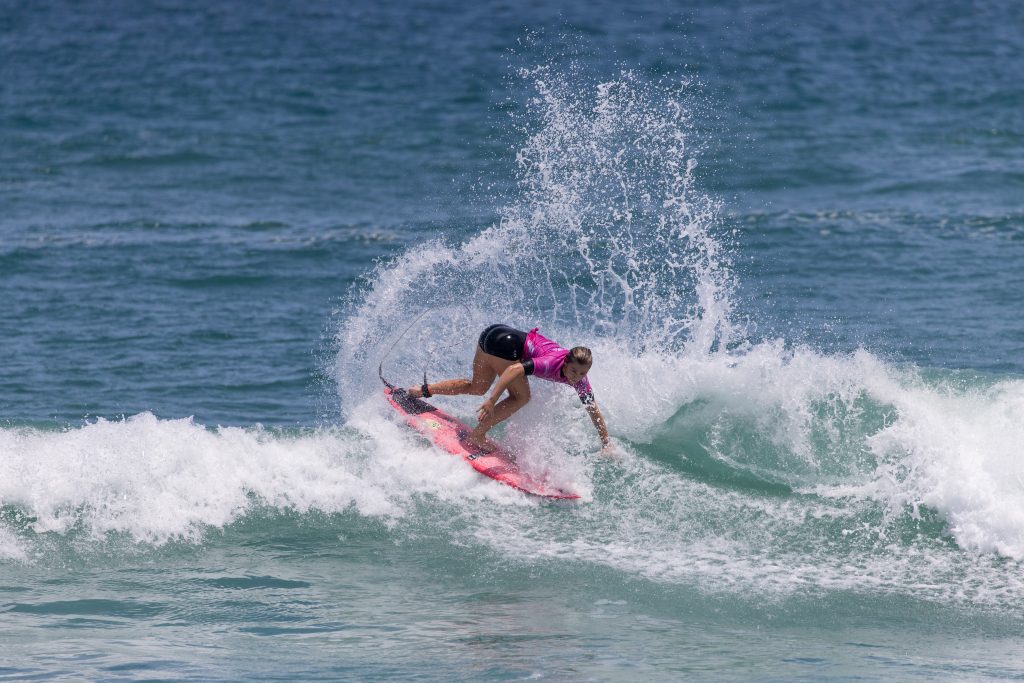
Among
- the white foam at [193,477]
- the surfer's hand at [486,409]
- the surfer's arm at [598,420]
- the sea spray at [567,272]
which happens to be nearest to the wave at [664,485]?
the white foam at [193,477]

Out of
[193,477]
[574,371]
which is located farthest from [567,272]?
[193,477]

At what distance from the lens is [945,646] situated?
30.0 feet

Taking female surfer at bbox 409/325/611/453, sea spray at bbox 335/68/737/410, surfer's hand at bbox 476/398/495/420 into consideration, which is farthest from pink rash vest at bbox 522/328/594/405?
sea spray at bbox 335/68/737/410

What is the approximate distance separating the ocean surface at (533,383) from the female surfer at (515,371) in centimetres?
52

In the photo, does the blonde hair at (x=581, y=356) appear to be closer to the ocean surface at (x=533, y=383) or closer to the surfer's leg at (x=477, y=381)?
the surfer's leg at (x=477, y=381)

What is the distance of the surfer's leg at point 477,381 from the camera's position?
1135 cm

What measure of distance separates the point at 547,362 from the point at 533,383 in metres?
0.83

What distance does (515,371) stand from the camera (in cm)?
1086

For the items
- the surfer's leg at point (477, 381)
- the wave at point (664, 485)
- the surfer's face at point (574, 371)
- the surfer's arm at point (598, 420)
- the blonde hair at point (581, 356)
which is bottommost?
the wave at point (664, 485)

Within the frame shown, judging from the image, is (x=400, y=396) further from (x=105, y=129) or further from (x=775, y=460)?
(x=105, y=129)

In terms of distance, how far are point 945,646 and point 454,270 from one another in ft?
20.8

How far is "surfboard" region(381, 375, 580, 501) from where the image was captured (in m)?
11.1

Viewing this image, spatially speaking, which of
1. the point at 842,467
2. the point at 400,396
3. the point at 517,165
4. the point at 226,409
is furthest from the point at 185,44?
the point at 842,467

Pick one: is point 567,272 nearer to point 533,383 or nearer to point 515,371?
point 533,383
